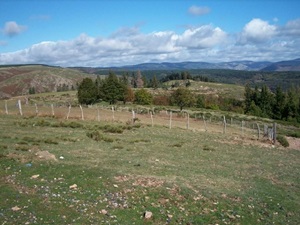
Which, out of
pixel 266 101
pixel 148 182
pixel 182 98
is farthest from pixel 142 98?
pixel 148 182

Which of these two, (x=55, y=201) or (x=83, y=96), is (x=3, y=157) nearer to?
(x=55, y=201)

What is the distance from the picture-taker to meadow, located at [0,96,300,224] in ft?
38.3

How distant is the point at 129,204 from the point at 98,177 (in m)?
3.25

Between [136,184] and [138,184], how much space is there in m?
0.09

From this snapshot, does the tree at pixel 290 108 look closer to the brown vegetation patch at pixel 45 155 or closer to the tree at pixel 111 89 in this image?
the tree at pixel 111 89

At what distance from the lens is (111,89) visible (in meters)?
96.8

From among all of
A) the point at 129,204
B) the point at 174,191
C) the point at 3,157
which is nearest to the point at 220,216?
the point at 174,191

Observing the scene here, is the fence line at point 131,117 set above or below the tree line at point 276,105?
above

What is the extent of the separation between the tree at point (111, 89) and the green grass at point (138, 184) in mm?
71370

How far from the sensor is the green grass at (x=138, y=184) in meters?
11.7

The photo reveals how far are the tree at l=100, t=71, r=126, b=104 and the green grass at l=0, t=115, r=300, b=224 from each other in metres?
71.4

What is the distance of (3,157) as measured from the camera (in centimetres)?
1752

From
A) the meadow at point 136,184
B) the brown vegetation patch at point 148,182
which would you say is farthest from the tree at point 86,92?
the brown vegetation patch at point 148,182

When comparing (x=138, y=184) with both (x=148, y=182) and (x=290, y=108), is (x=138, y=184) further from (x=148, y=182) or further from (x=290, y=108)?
(x=290, y=108)
